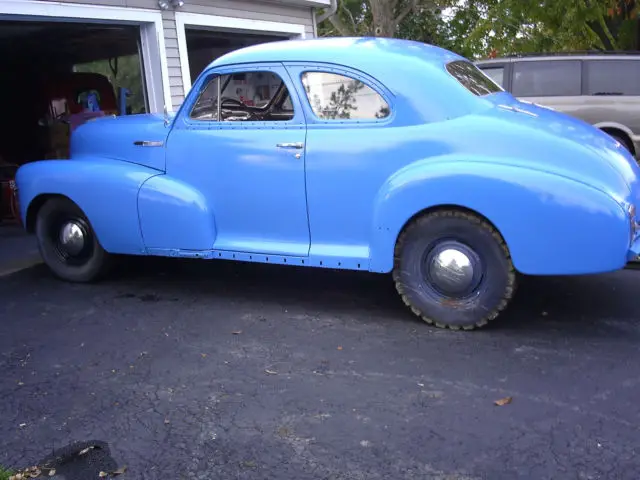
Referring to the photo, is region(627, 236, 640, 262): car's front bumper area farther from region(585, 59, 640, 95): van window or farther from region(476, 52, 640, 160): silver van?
region(585, 59, 640, 95): van window

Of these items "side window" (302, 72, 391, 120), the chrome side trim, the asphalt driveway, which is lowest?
the asphalt driveway

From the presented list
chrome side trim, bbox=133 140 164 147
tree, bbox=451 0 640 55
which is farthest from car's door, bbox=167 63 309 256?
tree, bbox=451 0 640 55

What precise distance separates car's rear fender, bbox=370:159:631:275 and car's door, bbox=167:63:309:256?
857mm

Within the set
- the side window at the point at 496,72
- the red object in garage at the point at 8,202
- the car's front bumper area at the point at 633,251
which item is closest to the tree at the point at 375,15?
the side window at the point at 496,72

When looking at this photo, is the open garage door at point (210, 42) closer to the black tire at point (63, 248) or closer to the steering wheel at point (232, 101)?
the black tire at point (63, 248)

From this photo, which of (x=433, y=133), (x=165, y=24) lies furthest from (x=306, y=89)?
(x=165, y=24)

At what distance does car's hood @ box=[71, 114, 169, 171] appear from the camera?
514 centimetres

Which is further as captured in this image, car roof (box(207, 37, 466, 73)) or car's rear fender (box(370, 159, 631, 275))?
car roof (box(207, 37, 466, 73))

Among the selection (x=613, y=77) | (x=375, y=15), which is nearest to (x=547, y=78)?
(x=613, y=77)

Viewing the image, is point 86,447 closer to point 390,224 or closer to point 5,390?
point 5,390

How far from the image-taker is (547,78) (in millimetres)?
9797

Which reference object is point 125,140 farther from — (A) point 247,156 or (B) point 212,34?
(B) point 212,34

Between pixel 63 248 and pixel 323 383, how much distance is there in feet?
10.4

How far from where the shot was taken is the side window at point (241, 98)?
15.7 feet
